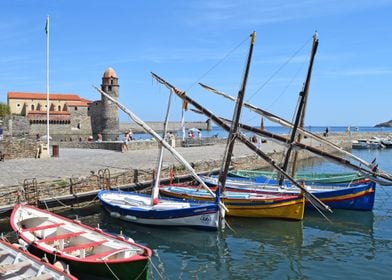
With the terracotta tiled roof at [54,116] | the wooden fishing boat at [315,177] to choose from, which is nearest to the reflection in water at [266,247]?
the wooden fishing boat at [315,177]

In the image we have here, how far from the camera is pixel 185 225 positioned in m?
17.3

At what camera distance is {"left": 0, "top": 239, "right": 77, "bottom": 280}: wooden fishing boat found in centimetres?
933

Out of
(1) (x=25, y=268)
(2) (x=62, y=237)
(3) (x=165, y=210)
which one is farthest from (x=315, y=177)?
(1) (x=25, y=268)

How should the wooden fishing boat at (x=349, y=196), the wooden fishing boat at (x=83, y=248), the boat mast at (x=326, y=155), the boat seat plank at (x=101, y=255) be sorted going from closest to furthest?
the wooden fishing boat at (x=83, y=248)
the boat seat plank at (x=101, y=255)
the boat mast at (x=326, y=155)
the wooden fishing boat at (x=349, y=196)

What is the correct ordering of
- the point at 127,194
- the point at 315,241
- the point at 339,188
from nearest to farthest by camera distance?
1. the point at 315,241
2. the point at 127,194
3. the point at 339,188

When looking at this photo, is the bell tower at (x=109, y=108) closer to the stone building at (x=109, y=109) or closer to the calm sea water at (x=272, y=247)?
the stone building at (x=109, y=109)

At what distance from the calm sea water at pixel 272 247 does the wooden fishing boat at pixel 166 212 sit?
343 mm

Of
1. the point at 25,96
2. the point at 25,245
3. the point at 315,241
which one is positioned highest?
the point at 25,96

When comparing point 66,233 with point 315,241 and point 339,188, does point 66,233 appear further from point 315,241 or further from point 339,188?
point 339,188

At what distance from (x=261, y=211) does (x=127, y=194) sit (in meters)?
6.54

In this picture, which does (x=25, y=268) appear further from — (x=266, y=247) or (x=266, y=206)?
(x=266, y=206)

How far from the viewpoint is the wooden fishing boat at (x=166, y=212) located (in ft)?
55.7

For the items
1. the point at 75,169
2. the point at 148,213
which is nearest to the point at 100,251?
the point at 148,213

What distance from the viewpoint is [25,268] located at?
10000mm
